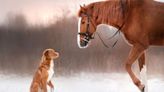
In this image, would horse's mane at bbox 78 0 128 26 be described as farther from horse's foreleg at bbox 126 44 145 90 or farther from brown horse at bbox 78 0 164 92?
horse's foreleg at bbox 126 44 145 90

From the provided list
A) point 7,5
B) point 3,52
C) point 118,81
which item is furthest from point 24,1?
point 118,81

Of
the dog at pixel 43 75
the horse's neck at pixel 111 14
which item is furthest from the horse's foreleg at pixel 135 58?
the dog at pixel 43 75

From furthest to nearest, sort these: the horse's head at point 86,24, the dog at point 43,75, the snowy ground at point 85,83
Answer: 1. the snowy ground at point 85,83
2. the horse's head at point 86,24
3. the dog at point 43,75

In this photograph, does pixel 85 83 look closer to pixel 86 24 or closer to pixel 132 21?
pixel 86 24

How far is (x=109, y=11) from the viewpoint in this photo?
280cm

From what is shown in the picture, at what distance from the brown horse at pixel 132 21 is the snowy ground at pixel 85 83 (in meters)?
0.50

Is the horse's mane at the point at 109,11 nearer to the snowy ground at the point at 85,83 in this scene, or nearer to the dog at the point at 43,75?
the dog at the point at 43,75

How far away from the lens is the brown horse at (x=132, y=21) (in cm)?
274

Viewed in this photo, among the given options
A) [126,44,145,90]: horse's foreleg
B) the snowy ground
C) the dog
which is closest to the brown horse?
[126,44,145,90]: horse's foreleg

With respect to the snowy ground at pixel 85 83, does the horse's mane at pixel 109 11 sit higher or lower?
higher

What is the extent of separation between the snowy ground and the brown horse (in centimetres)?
50

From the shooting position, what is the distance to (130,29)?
2.76 m

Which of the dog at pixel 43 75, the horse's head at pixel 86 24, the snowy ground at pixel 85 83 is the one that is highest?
the horse's head at pixel 86 24

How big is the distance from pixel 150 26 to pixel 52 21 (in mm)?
958
